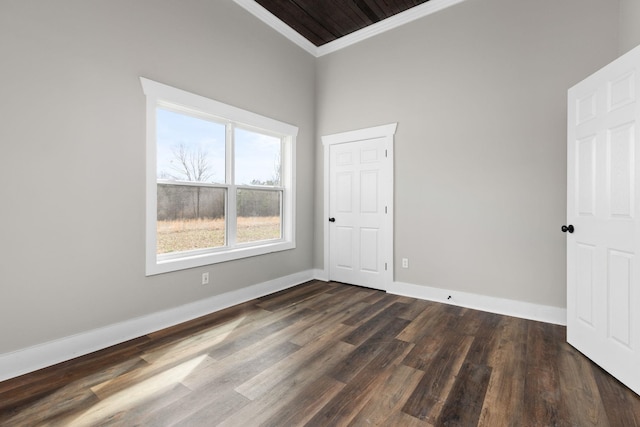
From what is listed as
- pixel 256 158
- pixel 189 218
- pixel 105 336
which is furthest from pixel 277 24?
pixel 105 336

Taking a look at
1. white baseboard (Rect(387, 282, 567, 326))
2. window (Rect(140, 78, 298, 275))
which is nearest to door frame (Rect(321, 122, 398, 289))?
white baseboard (Rect(387, 282, 567, 326))

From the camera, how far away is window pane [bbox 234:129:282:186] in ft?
11.8

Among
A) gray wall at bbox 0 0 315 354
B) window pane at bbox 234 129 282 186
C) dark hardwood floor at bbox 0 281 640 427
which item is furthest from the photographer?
window pane at bbox 234 129 282 186

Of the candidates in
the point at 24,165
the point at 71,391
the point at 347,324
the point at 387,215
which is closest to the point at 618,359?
the point at 347,324

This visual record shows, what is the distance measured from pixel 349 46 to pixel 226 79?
1965mm

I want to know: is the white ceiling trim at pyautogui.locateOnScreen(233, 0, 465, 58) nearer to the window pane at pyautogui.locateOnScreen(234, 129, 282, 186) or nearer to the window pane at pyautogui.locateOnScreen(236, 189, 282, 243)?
the window pane at pyautogui.locateOnScreen(234, 129, 282, 186)

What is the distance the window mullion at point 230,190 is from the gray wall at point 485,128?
5.99 ft

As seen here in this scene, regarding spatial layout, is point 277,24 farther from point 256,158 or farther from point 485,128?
point 485,128

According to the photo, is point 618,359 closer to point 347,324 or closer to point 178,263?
point 347,324

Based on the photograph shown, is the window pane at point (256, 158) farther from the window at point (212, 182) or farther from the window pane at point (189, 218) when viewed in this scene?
the window pane at point (189, 218)

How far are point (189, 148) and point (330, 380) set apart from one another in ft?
8.46

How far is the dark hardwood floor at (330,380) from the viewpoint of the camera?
159 centimetres

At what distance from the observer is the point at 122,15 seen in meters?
2.44

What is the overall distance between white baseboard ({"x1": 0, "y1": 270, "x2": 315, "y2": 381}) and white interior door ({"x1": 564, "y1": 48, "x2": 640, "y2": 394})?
10.5 ft
